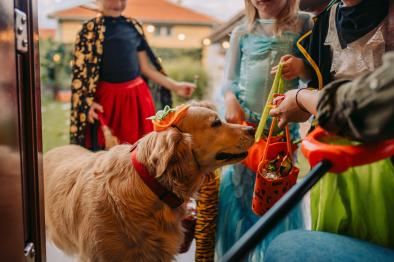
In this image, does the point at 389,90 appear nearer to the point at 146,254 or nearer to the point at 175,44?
Result: the point at 146,254

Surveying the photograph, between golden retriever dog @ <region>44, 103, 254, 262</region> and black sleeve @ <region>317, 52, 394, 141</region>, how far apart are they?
2.06ft

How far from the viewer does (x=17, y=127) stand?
87cm

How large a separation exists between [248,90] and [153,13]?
94 cm

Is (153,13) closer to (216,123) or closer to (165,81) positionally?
(165,81)

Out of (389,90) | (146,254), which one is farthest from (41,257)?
(389,90)

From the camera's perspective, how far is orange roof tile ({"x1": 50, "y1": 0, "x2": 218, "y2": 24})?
191 centimetres

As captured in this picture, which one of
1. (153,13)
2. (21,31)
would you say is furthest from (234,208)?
(153,13)

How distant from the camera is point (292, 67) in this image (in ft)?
3.73

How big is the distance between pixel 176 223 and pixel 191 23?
4.43 ft

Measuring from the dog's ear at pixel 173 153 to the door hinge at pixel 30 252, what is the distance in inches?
15.6

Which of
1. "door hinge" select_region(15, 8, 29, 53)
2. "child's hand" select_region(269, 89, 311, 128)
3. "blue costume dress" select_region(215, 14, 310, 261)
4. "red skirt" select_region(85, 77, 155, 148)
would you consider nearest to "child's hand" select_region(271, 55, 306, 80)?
"blue costume dress" select_region(215, 14, 310, 261)

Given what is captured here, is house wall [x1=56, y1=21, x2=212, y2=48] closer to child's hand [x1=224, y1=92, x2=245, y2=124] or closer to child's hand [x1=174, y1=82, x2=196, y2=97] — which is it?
child's hand [x1=174, y1=82, x2=196, y2=97]

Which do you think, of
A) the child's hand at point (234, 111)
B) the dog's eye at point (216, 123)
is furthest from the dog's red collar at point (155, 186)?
the child's hand at point (234, 111)

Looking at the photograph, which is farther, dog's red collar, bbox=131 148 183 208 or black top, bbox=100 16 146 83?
black top, bbox=100 16 146 83
